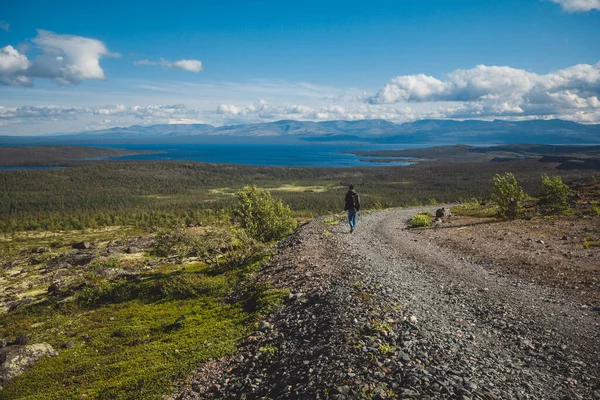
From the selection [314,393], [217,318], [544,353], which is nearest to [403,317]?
[544,353]

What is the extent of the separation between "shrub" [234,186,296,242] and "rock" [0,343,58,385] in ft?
58.8

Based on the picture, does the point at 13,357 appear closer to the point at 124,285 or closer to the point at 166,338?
the point at 166,338

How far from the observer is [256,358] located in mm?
12102

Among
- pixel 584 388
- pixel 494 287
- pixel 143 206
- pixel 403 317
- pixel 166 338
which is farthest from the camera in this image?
pixel 143 206

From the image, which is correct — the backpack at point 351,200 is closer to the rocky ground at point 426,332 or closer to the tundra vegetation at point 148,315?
the rocky ground at point 426,332

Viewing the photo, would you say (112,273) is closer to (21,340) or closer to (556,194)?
(21,340)

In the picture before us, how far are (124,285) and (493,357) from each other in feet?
101

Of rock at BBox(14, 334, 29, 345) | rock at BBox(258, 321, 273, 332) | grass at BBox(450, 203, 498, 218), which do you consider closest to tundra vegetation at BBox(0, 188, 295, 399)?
rock at BBox(14, 334, 29, 345)

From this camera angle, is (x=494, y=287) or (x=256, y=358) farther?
(x=494, y=287)

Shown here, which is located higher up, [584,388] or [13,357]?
[584,388]

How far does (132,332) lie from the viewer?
20500 millimetres

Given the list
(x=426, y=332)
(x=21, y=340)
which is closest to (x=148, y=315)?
(x=21, y=340)

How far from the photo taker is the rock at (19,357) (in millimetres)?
17453

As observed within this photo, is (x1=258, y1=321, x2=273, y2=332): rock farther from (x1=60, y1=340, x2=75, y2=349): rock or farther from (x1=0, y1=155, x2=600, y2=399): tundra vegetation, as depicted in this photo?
(x1=60, y1=340, x2=75, y2=349): rock
